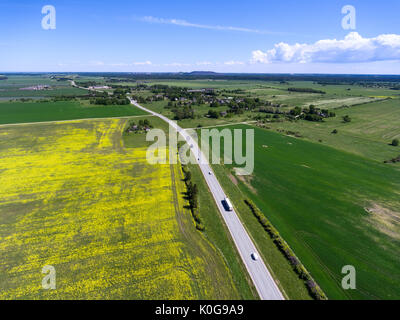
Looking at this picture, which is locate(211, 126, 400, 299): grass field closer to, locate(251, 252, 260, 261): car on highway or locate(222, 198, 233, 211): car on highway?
locate(222, 198, 233, 211): car on highway

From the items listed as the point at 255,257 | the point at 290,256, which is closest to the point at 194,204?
the point at 255,257

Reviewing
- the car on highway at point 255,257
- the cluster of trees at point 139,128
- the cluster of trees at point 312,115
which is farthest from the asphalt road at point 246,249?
the cluster of trees at point 312,115

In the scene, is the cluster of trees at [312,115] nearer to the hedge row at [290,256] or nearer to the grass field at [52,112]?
the grass field at [52,112]

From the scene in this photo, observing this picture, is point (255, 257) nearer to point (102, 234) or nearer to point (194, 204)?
point (194, 204)
